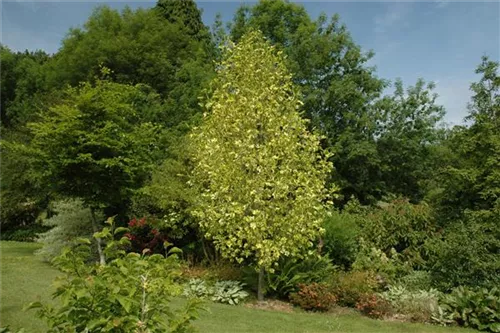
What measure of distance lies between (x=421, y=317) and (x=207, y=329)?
15.6 feet

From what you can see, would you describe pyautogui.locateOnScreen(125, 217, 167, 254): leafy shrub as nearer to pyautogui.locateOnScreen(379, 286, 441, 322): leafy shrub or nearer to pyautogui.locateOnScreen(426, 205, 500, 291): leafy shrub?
pyautogui.locateOnScreen(379, 286, 441, 322): leafy shrub

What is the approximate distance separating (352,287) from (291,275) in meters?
1.49

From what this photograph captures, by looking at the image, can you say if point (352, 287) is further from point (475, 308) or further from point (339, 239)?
point (475, 308)

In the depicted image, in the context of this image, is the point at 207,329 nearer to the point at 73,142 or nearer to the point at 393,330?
the point at 393,330

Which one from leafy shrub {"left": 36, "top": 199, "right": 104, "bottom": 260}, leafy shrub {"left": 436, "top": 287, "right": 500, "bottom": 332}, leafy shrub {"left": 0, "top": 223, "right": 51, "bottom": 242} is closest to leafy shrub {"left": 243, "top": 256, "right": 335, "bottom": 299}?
leafy shrub {"left": 436, "top": 287, "right": 500, "bottom": 332}

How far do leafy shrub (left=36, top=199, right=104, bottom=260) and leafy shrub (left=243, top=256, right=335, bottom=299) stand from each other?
6788 mm

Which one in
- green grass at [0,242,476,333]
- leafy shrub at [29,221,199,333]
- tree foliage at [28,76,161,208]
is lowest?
green grass at [0,242,476,333]

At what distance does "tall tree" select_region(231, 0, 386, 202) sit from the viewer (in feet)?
63.9

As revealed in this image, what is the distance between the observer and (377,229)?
A: 14.5 m

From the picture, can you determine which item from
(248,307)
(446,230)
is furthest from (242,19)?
(248,307)

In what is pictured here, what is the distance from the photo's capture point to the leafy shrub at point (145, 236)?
542 inches

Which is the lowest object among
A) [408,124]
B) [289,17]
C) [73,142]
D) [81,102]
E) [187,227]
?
[187,227]

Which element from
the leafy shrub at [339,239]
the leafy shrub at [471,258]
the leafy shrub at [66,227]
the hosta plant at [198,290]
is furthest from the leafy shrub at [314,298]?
the leafy shrub at [66,227]

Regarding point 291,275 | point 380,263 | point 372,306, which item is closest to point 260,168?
point 291,275
